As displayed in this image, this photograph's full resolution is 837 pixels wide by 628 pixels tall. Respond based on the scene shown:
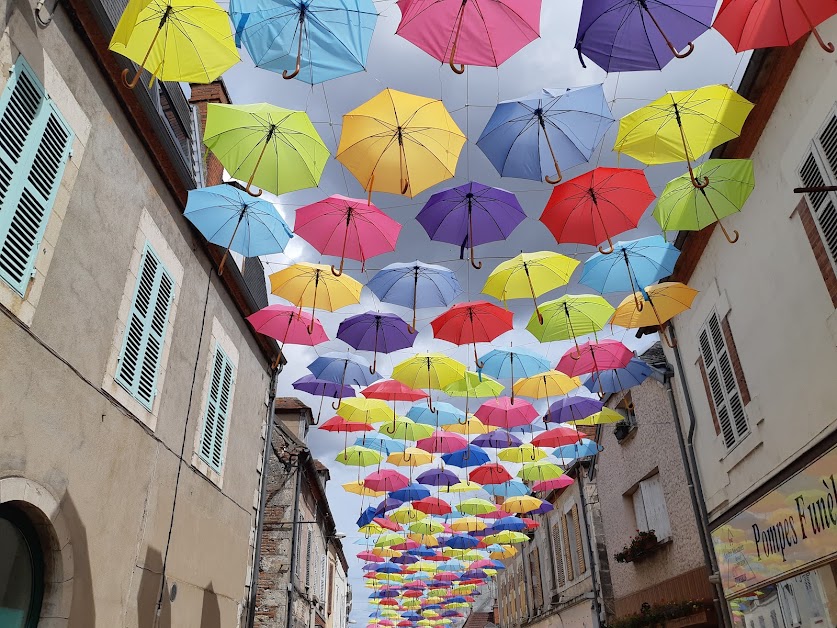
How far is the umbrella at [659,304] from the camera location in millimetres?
10180

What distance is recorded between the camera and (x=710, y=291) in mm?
11062

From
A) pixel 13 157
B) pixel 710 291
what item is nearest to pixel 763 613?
pixel 710 291

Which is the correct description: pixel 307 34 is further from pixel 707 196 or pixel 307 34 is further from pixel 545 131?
Result: pixel 707 196

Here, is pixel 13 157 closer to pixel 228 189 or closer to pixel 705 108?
pixel 228 189

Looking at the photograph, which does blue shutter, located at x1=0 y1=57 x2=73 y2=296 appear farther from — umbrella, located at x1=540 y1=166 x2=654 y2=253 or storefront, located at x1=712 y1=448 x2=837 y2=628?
storefront, located at x1=712 y1=448 x2=837 y2=628

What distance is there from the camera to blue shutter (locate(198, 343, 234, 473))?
964 centimetres

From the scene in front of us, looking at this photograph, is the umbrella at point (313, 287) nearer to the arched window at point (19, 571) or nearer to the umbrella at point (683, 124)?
the umbrella at point (683, 124)

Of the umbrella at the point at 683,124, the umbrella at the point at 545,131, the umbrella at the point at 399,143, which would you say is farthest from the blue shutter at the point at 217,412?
the umbrella at the point at 683,124

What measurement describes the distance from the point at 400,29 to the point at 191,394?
558 centimetres

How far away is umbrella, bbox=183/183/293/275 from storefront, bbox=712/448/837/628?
7225 millimetres

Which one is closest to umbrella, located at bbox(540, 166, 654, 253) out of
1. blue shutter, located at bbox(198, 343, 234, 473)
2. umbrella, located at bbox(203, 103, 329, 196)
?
umbrella, located at bbox(203, 103, 329, 196)

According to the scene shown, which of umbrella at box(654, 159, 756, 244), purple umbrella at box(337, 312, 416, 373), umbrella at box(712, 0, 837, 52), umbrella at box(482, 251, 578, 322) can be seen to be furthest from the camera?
purple umbrella at box(337, 312, 416, 373)

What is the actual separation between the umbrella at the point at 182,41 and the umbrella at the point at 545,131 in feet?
9.66

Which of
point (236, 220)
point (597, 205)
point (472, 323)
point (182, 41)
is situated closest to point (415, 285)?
point (472, 323)
